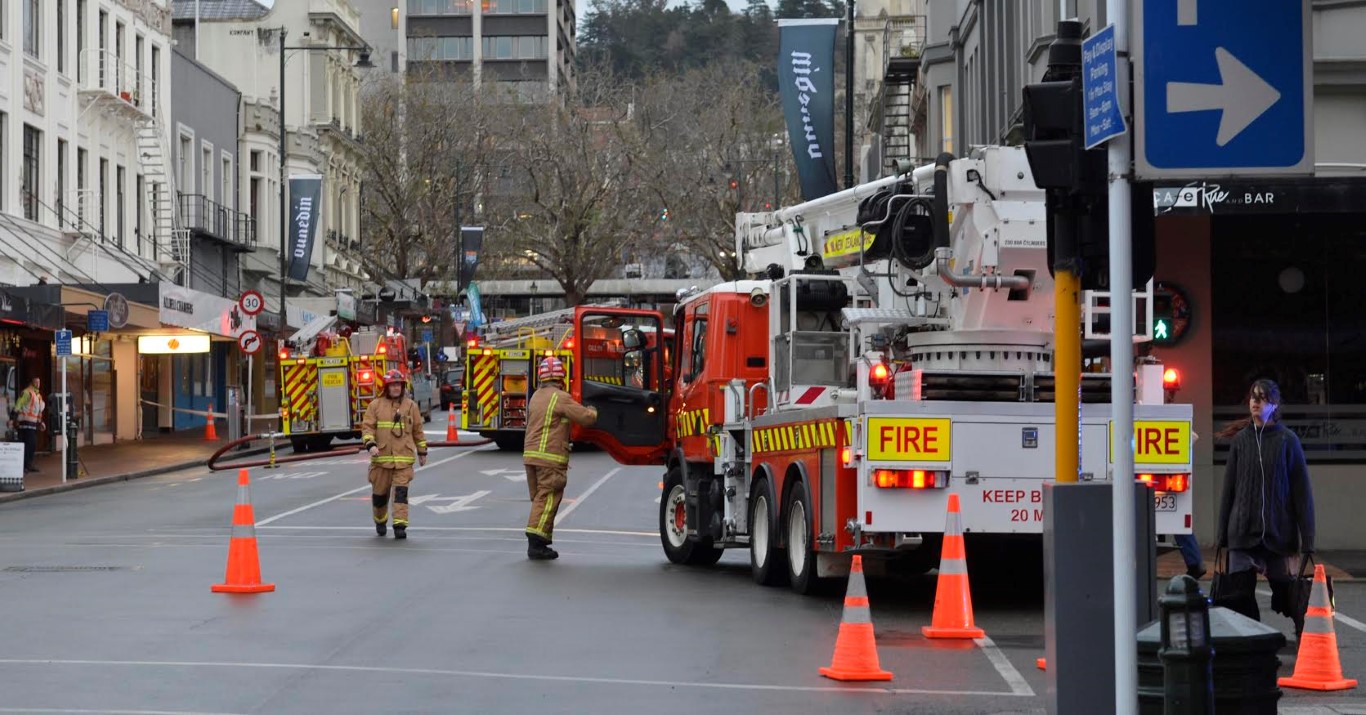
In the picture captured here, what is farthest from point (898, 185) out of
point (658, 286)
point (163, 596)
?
point (658, 286)

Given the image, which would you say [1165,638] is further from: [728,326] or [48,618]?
[728,326]

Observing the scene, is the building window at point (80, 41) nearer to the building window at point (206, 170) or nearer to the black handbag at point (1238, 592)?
the building window at point (206, 170)

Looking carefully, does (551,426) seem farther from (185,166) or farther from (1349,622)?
(185,166)

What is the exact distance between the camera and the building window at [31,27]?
4150cm

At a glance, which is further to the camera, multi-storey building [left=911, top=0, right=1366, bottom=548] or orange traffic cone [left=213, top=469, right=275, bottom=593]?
multi-storey building [left=911, top=0, right=1366, bottom=548]

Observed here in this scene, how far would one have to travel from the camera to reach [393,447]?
2112 centimetres

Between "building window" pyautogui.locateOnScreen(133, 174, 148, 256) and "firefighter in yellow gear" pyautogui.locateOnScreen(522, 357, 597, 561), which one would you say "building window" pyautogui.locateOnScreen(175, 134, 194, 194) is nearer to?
"building window" pyautogui.locateOnScreen(133, 174, 148, 256)

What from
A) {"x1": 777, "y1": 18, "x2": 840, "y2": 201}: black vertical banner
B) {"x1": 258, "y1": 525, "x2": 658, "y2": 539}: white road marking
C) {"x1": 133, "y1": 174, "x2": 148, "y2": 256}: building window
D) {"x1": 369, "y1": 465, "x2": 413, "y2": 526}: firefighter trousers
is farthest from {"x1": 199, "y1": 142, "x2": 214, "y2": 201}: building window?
{"x1": 369, "y1": 465, "x2": 413, "y2": 526}: firefighter trousers

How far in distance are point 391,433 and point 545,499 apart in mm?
2786

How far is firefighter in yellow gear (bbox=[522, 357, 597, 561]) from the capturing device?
19.0m

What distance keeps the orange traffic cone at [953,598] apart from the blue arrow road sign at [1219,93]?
20.8ft

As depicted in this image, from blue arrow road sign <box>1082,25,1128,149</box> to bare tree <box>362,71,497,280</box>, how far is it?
7176 cm

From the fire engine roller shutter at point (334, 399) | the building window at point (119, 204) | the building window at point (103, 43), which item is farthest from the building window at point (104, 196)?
the fire engine roller shutter at point (334, 399)

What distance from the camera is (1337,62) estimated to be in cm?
2012
